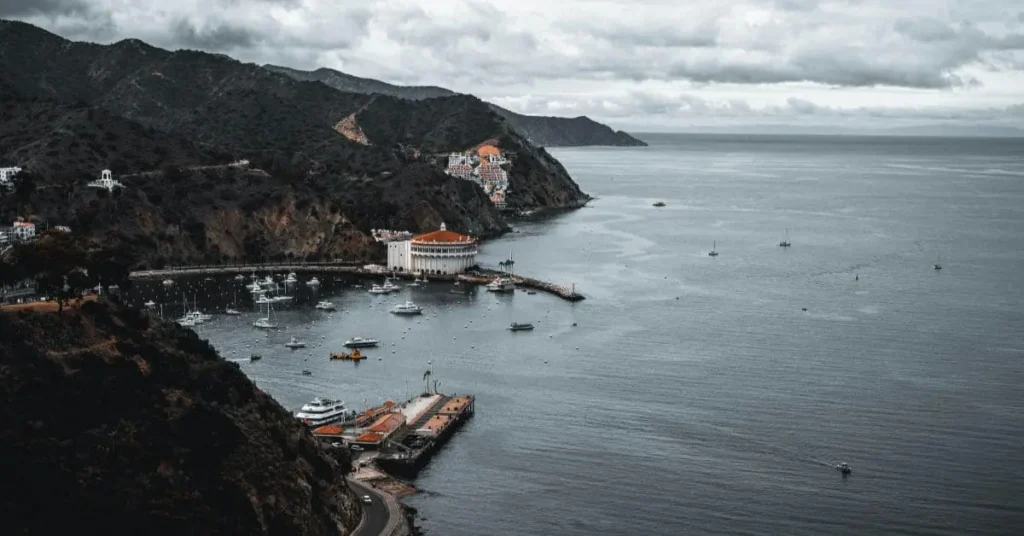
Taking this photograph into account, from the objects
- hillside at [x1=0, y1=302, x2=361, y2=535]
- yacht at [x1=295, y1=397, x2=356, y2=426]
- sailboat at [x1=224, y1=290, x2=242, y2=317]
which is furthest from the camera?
sailboat at [x1=224, y1=290, x2=242, y2=317]

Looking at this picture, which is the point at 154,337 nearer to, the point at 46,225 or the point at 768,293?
the point at 768,293

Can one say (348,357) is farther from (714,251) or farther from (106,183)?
(714,251)

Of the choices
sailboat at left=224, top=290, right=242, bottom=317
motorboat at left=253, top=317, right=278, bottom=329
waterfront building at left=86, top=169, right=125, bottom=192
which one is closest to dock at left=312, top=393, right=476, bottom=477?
motorboat at left=253, top=317, right=278, bottom=329

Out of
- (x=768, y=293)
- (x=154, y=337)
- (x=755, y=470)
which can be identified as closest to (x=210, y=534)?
(x=154, y=337)

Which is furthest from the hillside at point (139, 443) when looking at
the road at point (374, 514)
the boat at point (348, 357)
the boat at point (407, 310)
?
the boat at point (407, 310)

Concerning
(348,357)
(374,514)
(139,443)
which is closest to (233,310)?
(348,357)

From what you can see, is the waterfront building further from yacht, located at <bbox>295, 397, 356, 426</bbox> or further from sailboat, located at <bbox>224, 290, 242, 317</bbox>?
yacht, located at <bbox>295, 397, 356, 426</bbox>
